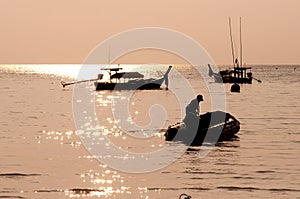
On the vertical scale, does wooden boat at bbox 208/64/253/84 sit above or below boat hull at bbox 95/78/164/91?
above

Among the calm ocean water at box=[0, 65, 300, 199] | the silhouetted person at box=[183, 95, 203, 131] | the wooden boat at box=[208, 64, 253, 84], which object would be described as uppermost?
the wooden boat at box=[208, 64, 253, 84]

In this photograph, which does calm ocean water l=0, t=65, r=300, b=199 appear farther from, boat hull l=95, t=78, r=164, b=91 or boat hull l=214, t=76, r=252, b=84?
boat hull l=214, t=76, r=252, b=84

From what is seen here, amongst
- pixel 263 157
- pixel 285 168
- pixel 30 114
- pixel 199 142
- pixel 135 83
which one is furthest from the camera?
pixel 135 83

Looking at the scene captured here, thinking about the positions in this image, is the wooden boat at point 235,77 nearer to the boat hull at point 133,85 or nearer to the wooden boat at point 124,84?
the wooden boat at point 124,84

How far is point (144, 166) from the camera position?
35031 mm

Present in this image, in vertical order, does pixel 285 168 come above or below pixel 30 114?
below

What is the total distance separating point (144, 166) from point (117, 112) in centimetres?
4020

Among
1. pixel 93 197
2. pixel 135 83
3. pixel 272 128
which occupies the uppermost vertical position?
pixel 135 83

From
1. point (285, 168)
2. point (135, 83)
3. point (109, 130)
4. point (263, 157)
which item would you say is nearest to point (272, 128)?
point (109, 130)

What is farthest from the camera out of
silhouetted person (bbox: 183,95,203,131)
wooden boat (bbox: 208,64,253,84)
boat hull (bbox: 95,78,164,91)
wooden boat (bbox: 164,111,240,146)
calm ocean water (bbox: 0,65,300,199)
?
wooden boat (bbox: 208,64,253,84)

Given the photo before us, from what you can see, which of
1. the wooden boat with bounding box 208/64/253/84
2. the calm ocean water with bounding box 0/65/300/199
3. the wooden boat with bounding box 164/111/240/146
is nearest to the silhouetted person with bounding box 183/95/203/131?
the wooden boat with bounding box 164/111/240/146

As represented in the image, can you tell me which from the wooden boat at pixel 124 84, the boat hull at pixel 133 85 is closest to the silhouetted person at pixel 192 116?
the wooden boat at pixel 124 84

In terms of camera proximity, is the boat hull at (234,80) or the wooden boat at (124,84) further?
the boat hull at (234,80)

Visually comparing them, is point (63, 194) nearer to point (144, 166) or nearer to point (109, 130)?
point (144, 166)
